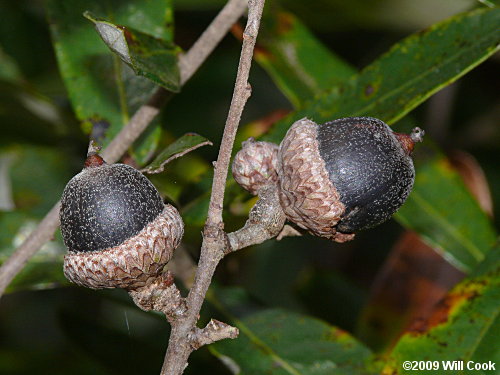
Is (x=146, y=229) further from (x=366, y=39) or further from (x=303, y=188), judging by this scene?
(x=366, y=39)

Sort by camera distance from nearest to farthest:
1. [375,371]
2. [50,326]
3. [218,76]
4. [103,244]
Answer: [103,244] → [375,371] → [218,76] → [50,326]

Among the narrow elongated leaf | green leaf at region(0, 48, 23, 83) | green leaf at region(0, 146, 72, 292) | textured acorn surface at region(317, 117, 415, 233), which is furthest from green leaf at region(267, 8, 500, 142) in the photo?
green leaf at region(0, 48, 23, 83)

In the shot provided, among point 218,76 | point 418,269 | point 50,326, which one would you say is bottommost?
point 50,326

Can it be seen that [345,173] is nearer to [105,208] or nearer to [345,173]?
[345,173]

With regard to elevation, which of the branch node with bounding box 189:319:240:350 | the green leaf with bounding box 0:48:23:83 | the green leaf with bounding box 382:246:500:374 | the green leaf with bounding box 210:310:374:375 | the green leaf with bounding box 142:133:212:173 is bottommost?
the green leaf with bounding box 210:310:374:375

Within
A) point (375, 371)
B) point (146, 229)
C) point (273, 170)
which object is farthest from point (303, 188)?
point (375, 371)

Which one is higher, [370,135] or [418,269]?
[370,135]

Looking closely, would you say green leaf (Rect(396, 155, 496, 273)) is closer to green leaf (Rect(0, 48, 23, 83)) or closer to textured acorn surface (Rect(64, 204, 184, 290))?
textured acorn surface (Rect(64, 204, 184, 290))

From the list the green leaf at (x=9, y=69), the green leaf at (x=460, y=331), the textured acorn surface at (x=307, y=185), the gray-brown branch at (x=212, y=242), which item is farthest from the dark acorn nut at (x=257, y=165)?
the green leaf at (x=9, y=69)
